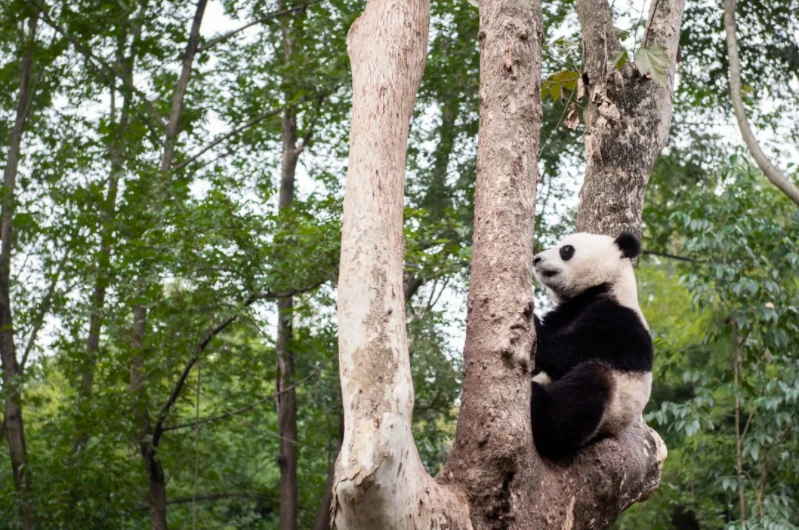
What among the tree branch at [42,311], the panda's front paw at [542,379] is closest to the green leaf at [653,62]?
the panda's front paw at [542,379]

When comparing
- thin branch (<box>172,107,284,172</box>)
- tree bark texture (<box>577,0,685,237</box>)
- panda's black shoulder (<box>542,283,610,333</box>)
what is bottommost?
panda's black shoulder (<box>542,283,610,333</box>)

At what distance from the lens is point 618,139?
3.92 m

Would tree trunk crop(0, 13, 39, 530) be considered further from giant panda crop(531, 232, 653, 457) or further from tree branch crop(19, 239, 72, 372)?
giant panda crop(531, 232, 653, 457)

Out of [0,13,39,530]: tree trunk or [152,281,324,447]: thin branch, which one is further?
[0,13,39,530]: tree trunk

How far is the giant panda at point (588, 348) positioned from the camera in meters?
3.23

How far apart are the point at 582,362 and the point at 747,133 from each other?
118 inches

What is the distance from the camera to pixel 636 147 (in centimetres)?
394

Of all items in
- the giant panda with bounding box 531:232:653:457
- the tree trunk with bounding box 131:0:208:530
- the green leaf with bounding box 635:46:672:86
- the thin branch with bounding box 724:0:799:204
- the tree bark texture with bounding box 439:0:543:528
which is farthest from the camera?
the tree trunk with bounding box 131:0:208:530

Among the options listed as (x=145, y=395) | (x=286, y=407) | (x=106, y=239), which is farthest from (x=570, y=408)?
(x=286, y=407)

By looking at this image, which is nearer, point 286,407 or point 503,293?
point 503,293

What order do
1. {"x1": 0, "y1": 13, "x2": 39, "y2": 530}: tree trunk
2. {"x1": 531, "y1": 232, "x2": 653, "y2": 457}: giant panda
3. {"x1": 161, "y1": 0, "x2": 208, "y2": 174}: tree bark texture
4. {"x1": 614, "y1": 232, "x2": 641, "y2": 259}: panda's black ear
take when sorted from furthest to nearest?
{"x1": 161, "y1": 0, "x2": 208, "y2": 174}: tree bark texture → {"x1": 0, "y1": 13, "x2": 39, "y2": 530}: tree trunk → {"x1": 614, "y1": 232, "x2": 641, "y2": 259}: panda's black ear → {"x1": 531, "y1": 232, "x2": 653, "y2": 457}: giant panda

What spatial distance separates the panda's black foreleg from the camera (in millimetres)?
A: 3098

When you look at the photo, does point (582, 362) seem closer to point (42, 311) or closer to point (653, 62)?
point (653, 62)

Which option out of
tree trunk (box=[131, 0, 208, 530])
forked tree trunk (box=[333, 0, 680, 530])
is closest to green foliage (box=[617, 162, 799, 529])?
forked tree trunk (box=[333, 0, 680, 530])
